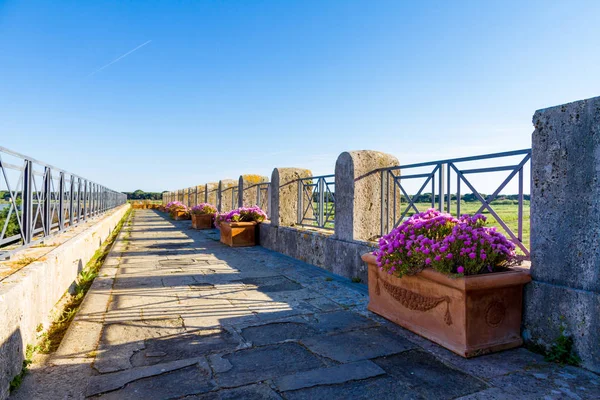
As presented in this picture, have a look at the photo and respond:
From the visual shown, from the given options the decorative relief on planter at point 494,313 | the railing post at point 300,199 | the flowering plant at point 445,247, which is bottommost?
the decorative relief on planter at point 494,313

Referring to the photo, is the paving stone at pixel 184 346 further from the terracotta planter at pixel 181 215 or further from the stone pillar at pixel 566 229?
the terracotta planter at pixel 181 215

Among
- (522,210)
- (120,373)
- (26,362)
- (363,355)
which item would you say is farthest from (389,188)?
(26,362)

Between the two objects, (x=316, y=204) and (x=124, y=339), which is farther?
(x=316, y=204)

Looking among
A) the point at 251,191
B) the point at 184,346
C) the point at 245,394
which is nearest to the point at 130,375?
the point at 184,346

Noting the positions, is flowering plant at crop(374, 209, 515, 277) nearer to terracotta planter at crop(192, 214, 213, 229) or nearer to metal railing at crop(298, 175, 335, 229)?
metal railing at crop(298, 175, 335, 229)

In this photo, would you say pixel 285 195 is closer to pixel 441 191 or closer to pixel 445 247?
pixel 441 191

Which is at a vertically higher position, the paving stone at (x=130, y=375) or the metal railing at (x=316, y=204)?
the metal railing at (x=316, y=204)

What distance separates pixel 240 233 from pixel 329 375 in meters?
6.33

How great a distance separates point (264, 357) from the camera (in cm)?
251

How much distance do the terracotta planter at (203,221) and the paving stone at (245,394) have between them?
37.6 ft

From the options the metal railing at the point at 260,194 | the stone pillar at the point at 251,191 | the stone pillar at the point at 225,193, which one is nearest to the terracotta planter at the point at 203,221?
the stone pillar at the point at 225,193

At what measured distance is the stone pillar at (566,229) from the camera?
2.33m

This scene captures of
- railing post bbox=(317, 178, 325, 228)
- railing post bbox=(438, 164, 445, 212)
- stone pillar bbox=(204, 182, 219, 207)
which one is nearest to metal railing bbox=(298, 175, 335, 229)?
railing post bbox=(317, 178, 325, 228)

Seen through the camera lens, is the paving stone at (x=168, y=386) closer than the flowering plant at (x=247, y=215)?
Yes
